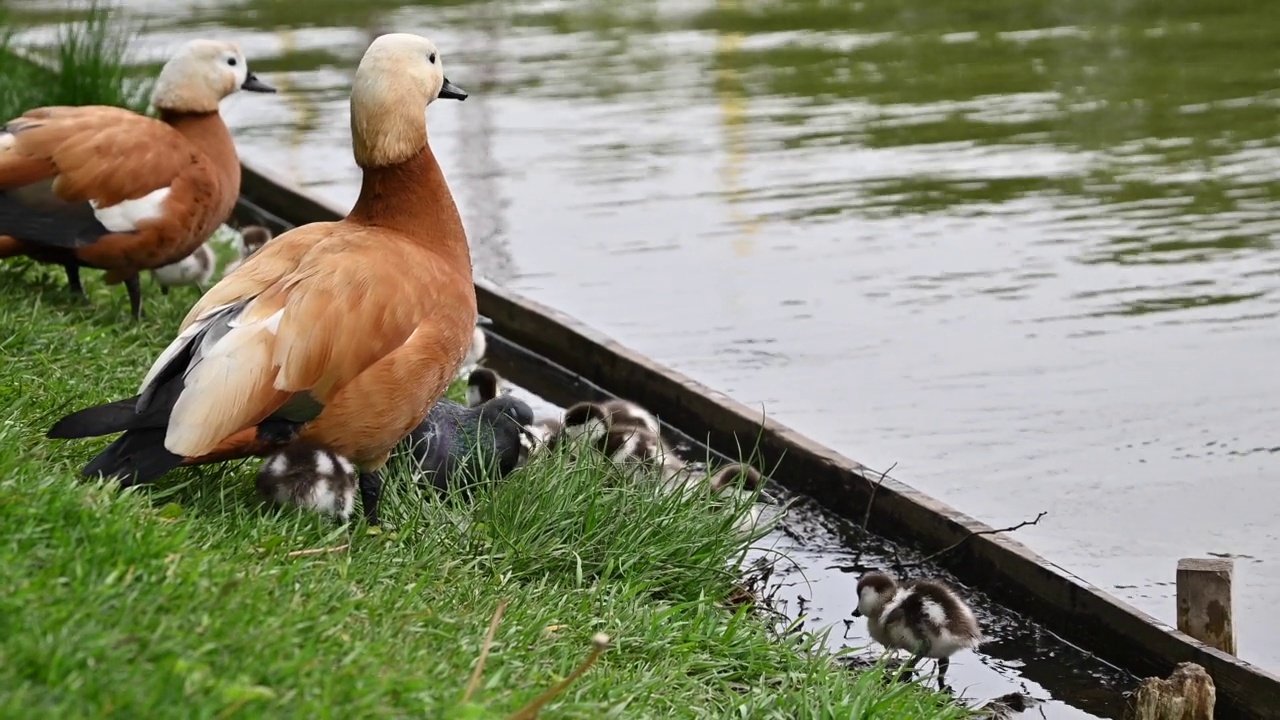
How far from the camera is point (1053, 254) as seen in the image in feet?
32.7

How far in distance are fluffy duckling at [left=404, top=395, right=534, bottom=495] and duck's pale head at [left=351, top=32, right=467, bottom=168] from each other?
1053mm

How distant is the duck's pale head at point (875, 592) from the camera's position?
5.50 m

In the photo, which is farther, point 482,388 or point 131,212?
point 482,388

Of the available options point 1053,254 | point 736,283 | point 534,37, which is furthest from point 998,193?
point 534,37

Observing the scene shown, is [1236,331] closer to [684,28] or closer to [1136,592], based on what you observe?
[1136,592]

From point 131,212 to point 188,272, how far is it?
147cm

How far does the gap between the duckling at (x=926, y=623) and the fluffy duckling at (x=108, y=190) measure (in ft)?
12.1

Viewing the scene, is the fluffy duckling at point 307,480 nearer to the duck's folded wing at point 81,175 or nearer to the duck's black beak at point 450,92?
the duck's black beak at point 450,92

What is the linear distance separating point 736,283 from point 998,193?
2.37m

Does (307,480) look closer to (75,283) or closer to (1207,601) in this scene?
(1207,601)

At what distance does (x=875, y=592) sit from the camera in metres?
5.54

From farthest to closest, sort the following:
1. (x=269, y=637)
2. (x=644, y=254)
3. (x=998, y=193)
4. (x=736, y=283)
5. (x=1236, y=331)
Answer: (x=998, y=193) → (x=644, y=254) → (x=736, y=283) → (x=1236, y=331) → (x=269, y=637)

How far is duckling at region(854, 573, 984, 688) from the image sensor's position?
17.2ft

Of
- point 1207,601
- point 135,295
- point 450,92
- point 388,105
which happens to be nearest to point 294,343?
point 388,105
